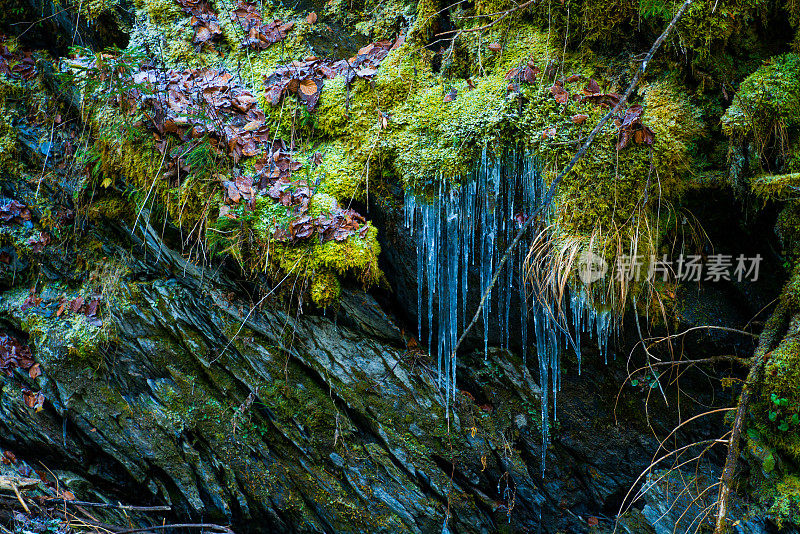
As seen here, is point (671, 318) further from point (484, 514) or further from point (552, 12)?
point (552, 12)

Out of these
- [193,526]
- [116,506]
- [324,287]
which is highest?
[324,287]

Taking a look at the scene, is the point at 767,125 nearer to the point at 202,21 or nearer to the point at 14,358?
the point at 202,21

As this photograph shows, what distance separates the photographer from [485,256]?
3184 millimetres

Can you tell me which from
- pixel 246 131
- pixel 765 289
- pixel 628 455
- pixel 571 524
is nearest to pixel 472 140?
pixel 246 131

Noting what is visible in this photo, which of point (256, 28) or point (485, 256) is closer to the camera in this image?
point (485, 256)

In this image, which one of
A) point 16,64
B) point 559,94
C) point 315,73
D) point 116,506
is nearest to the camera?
point 559,94

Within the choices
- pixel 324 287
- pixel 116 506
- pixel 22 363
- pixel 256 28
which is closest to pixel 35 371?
pixel 22 363

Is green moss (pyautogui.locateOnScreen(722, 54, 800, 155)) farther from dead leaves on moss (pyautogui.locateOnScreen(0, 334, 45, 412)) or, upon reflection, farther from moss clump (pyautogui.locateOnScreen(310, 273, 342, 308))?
dead leaves on moss (pyautogui.locateOnScreen(0, 334, 45, 412))

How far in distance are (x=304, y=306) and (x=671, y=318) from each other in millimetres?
2559

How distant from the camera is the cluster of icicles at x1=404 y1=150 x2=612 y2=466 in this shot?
9.90ft

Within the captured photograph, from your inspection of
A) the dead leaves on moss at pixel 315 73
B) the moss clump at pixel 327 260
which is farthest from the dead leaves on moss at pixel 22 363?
the dead leaves on moss at pixel 315 73

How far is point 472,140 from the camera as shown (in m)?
3.08

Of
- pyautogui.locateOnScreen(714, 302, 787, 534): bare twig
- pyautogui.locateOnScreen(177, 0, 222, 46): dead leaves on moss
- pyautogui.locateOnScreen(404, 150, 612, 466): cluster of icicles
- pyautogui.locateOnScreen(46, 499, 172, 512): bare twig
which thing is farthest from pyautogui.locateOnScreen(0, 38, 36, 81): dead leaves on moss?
pyautogui.locateOnScreen(714, 302, 787, 534): bare twig

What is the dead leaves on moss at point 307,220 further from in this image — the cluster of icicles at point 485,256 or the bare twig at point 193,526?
the bare twig at point 193,526
